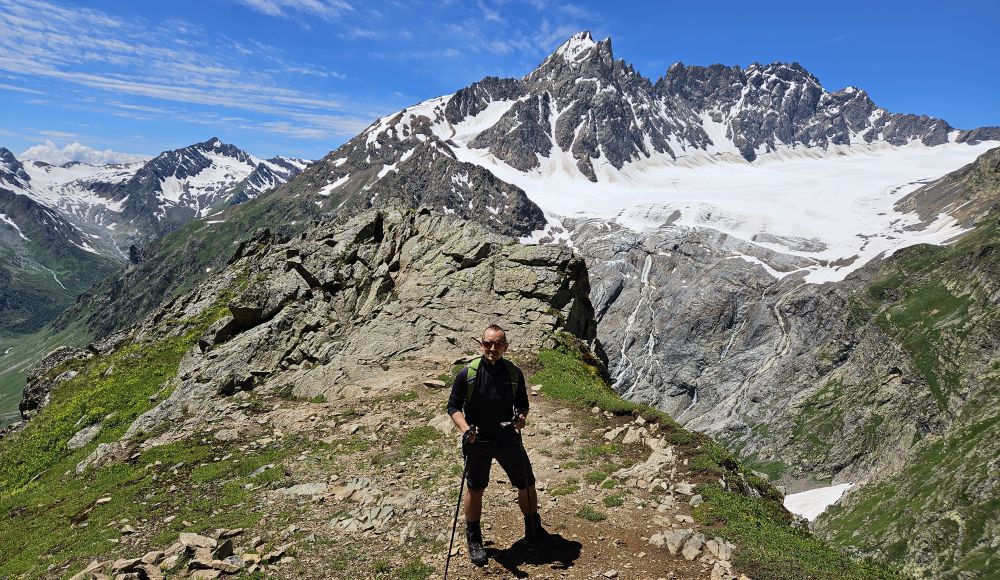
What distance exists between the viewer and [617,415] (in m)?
20.1

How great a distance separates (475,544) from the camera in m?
11.8

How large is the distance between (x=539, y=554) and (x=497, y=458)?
247 cm

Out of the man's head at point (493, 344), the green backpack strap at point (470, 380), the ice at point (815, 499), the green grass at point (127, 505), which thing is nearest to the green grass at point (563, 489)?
the green backpack strap at point (470, 380)

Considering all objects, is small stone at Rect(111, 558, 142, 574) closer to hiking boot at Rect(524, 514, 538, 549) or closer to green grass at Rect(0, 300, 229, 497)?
hiking boot at Rect(524, 514, 538, 549)

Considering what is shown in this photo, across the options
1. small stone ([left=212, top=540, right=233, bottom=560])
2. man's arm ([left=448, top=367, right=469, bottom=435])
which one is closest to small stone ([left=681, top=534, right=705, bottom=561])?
man's arm ([left=448, top=367, right=469, bottom=435])

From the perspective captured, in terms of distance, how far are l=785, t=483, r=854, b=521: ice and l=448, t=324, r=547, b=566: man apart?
511 ft

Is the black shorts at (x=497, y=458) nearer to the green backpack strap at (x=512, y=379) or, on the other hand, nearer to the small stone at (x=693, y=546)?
the green backpack strap at (x=512, y=379)

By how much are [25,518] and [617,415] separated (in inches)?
858

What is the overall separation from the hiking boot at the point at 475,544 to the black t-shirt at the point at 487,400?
207cm

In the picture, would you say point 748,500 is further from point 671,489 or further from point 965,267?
point 965,267

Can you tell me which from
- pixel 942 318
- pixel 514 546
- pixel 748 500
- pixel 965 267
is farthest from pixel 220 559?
pixel 965 267

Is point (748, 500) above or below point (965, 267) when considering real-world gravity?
below

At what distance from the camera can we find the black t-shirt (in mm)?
11602

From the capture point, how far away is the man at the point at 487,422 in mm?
11602
